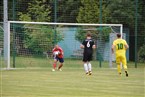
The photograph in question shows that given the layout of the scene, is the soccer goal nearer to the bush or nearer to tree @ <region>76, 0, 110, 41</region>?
the bush

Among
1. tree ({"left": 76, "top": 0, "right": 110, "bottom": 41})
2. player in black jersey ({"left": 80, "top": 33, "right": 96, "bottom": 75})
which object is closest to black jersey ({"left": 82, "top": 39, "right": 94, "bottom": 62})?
player in black jersey ({"left": 80, "top": 33, "right": 96, "bottom": 75})

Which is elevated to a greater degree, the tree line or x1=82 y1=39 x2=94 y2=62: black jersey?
the tree line

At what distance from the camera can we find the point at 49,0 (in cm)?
4744

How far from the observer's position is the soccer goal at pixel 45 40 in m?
30.1

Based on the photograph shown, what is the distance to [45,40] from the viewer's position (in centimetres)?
3189


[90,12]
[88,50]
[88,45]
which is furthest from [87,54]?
[90,12]

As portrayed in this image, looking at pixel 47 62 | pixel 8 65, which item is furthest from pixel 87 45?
pixel 47 62

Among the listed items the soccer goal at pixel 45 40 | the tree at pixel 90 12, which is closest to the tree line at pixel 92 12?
the tree at pixel 90 12

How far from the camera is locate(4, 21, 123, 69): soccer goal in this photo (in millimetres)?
30141

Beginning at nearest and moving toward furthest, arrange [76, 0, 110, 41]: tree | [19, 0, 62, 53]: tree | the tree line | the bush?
[19, 0, 62, 53]: tree < the bush < the tree line < [76, 0, 110, 41]: tree

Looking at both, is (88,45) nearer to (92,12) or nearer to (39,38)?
(39,38)

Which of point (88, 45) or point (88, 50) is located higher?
point (88, 45)

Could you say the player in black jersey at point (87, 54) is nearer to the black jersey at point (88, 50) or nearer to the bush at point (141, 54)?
the black jersey at point (88, 50)

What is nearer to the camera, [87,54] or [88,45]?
[87,54]
